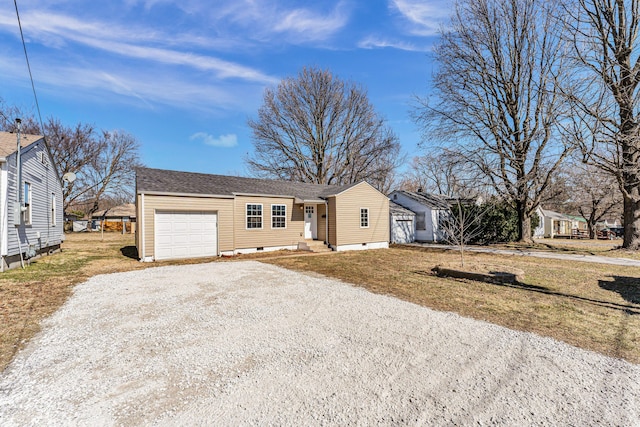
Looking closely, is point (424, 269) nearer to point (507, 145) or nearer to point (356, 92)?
point (507, 145)

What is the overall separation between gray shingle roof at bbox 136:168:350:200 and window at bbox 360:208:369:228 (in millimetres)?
1732

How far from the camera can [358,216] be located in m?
16.5

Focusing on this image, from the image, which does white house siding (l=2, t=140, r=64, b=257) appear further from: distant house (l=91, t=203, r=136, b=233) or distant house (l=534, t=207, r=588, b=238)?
distant house (l=534, t=207, r=588, b=238)

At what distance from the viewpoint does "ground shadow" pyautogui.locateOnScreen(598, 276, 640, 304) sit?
614 centimetres

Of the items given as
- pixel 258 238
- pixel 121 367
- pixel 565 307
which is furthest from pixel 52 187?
pixel 565 307

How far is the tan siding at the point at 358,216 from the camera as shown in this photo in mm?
15773

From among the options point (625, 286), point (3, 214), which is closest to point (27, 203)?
point (3, 214)

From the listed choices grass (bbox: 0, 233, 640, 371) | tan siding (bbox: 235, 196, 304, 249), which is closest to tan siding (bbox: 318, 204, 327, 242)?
tan siding (bbox: 235, 196, 304, 249)

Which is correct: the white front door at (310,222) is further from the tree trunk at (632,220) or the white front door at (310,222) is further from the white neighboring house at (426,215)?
the tree trunk at (632,220)

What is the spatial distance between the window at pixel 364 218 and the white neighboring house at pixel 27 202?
45.9ft

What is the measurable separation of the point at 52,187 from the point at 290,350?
16.6m

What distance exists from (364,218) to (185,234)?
946cm

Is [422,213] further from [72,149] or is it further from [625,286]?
[72,149]

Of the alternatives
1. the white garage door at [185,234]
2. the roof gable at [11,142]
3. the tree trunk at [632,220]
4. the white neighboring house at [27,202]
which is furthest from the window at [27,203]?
the tree trunk at [632,220]
